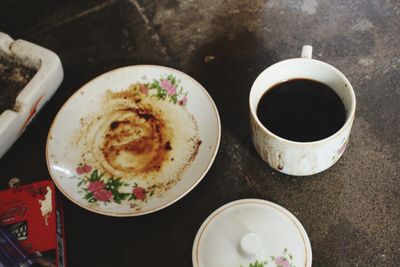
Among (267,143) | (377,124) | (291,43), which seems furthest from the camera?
(291,43)

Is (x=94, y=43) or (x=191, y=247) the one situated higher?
(x=94, y=43)

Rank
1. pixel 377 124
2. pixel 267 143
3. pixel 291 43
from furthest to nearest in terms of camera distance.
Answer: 1. pixel 291 43
2. pixel 377 124
3. pixel 267 143

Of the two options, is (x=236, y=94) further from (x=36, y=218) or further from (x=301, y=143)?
(x=36, y=218)

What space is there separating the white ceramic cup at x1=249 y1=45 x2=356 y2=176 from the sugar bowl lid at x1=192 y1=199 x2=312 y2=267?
9cm

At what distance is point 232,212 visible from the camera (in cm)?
78

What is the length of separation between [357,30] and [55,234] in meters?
0.85

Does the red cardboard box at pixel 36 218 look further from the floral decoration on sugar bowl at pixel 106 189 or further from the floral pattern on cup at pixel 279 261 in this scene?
the floral pattern on cup at pixel 279 261

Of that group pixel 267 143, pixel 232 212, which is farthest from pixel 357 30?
pixel 232 212

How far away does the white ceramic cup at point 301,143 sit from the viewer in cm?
74

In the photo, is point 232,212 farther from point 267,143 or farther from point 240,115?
point 240,115

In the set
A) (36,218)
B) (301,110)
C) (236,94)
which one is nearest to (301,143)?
(301,110)

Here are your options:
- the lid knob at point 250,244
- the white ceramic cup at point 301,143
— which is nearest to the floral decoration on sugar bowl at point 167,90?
the white ceramic cup at point 301,143

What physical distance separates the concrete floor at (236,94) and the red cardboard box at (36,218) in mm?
54

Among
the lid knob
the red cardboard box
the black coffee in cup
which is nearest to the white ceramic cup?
the black coffee in cup
